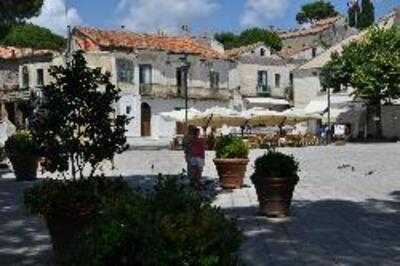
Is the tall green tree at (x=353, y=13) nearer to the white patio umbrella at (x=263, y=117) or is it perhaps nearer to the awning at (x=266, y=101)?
the awning at (x=266, y=101)

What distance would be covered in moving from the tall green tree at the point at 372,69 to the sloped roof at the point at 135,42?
14.6 m

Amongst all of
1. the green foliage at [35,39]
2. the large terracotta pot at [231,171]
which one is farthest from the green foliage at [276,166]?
the green foliage at [35,39]

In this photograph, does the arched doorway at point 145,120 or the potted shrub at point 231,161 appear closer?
the potted shrub at point 231,161

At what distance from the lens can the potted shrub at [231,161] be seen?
52.1ft

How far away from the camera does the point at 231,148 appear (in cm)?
1588

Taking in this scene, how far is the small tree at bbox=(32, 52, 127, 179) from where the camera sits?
945 centimetres

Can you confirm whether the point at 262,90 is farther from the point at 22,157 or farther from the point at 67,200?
the point at 67,200

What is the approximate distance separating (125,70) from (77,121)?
46.6 metres

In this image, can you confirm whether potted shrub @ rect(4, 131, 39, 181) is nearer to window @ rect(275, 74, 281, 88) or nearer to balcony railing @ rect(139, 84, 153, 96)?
balcony railing @ rect(139, 84, 153, 96)

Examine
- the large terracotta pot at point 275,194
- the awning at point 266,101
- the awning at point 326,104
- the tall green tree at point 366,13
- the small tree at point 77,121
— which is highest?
the tall green tree at point 366,13

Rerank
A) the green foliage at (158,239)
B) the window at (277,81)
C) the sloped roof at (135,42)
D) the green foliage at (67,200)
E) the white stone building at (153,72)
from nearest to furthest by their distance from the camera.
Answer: the green foliage at (158,239) < the green foliage at (67,200) < the white stone building at (153,72) < the sloped roof at (135,42) < the window at (277,81)

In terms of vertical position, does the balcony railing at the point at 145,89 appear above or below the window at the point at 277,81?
below

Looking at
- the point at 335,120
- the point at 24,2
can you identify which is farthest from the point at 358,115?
the point at 24,2

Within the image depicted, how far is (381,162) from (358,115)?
24.7 meters
